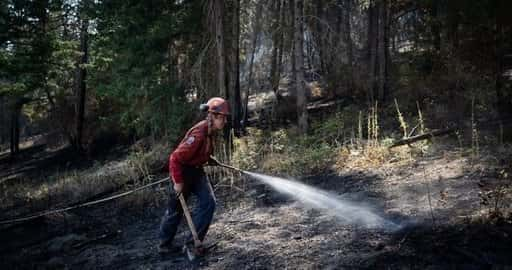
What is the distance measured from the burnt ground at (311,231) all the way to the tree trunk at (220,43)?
3952 millimetres

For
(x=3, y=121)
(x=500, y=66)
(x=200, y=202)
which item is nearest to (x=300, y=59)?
(x=500, y=66)

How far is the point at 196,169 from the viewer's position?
5.56 m

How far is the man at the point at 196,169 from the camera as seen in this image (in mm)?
5246

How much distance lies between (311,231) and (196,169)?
1.81 metres

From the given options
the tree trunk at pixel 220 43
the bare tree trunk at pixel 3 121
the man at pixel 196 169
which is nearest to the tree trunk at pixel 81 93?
the tree trunk at pixel 220 43

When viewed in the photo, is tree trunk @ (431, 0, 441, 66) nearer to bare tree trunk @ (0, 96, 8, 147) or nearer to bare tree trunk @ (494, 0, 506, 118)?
bare tree trunk @ (494, 0, 506, 118)

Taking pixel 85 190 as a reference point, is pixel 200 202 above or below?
above

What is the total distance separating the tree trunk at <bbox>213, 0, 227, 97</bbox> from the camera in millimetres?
12188

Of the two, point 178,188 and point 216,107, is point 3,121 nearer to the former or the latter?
point 178,188

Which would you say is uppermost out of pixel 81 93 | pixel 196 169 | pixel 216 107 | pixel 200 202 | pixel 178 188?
pixel 81 93

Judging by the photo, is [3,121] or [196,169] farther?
[3,121]

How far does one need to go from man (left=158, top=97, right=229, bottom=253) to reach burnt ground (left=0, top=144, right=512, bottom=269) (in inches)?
17.8

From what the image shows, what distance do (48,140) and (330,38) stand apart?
68.6 ft

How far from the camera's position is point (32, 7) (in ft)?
43.4
